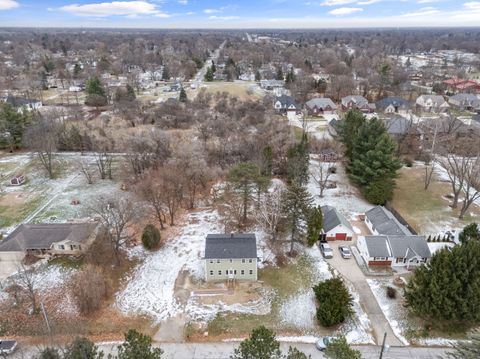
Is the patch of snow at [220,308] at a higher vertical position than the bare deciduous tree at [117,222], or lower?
lower

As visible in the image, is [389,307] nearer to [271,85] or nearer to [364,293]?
[364,293]

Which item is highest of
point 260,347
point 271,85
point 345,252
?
point 271,85

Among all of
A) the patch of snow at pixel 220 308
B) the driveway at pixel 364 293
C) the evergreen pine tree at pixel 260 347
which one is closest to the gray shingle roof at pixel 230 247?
the patch of snow at pixel 220 308

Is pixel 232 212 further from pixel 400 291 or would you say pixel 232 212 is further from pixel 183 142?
pixel 183 142

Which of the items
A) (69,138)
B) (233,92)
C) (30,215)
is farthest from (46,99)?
(30,215)

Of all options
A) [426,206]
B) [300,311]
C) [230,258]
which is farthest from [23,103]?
[426,206]

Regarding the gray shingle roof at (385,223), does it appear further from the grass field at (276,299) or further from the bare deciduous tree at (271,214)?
the bare deciduous tree at (271,214)

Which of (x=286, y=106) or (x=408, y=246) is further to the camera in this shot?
(x=286, y=106)
